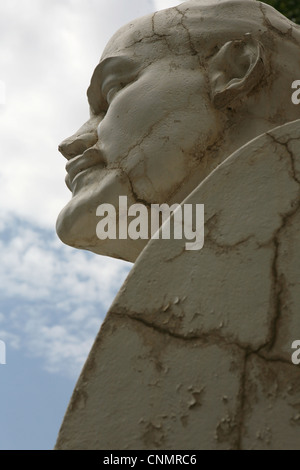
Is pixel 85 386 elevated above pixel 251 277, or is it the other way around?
pixel 251 277

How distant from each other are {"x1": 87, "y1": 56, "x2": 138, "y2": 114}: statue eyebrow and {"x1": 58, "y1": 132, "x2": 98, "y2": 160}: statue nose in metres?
0.17

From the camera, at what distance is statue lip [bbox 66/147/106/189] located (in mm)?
2549

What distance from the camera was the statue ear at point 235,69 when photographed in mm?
2457

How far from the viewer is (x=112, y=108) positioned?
258cm

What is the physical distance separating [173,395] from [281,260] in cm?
38

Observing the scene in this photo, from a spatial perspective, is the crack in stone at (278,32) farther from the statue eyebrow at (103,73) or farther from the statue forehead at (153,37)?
the statue eyebrow at (103,73)

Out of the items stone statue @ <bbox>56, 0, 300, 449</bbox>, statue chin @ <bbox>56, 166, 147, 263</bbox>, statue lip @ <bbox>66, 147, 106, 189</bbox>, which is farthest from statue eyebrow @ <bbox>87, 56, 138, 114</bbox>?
stone statue @ <bbox>56, 0, 300, 449</bbox>

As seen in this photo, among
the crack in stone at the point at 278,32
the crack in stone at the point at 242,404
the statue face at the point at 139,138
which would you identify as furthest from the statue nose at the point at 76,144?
the crack in stone at the point at 242,404

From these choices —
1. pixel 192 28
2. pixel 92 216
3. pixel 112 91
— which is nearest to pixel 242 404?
pixel 92 216

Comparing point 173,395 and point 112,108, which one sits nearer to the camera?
point 173,395

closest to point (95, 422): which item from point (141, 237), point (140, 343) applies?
point (140, 343)

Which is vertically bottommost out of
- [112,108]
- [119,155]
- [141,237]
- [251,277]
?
[251,277]

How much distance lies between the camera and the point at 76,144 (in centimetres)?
268

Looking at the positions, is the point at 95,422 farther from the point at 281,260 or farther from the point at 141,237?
the point at 141,237
